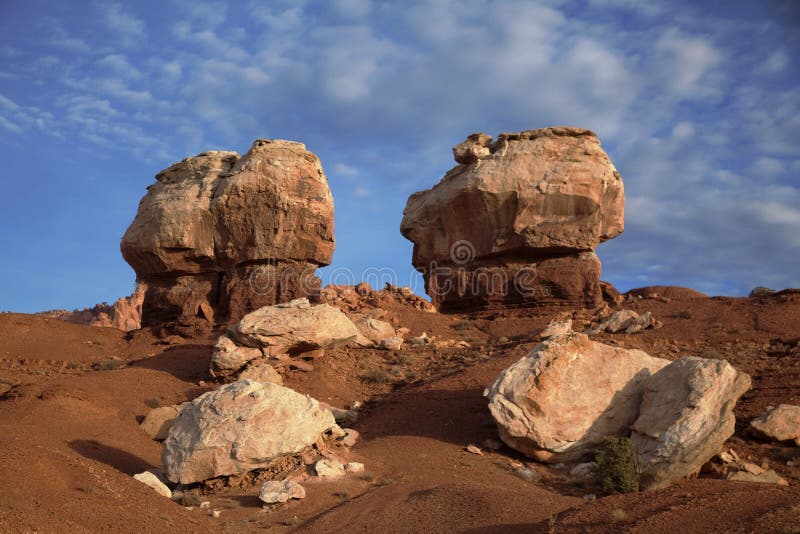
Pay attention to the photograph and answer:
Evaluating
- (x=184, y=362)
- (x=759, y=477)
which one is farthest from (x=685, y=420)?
(x=184, y=362)

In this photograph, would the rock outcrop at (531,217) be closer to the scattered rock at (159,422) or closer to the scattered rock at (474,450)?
the scattered rock at (474,450)

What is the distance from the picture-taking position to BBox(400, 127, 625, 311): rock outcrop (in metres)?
21.2

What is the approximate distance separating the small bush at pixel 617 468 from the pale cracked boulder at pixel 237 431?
4.01m

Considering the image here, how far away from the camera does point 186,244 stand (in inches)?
843

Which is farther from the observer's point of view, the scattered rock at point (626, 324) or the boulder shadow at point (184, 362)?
the scattered rock at point (626, 324)

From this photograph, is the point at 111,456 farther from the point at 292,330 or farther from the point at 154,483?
the point at 292,330

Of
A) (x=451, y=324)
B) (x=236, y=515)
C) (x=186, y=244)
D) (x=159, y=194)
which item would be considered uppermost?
(x=159, y=194)

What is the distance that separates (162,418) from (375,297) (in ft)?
34.6

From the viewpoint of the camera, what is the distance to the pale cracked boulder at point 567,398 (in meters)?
10.4

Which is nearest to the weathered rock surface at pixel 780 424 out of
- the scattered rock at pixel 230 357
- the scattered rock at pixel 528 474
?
the scattered rock at pixel 528 474

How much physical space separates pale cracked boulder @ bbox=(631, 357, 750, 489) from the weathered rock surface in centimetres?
92

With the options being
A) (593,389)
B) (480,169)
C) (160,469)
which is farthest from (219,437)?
(480,169)

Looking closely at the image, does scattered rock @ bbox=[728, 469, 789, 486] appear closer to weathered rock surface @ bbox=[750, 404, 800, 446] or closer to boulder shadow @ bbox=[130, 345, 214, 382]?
weathered rock surface @ bbox=[750, 404, 800, 446]

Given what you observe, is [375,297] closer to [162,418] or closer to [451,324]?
[451,324]
